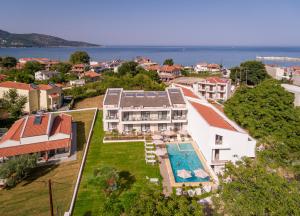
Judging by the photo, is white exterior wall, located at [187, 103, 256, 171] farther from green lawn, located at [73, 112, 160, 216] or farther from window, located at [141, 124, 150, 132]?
window, located at [141, 124, 150, 132]

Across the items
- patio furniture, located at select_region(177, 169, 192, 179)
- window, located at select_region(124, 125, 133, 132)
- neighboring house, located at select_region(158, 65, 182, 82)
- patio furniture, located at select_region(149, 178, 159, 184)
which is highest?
A: neighboring house, located at select_region(158, 65, 182, 82)

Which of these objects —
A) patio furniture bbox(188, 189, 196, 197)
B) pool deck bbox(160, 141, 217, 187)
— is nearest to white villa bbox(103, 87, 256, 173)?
pool deck bbox(160, 141, 217, 187)

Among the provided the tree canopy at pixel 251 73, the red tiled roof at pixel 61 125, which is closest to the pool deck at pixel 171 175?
the red tiled roof at pixel 61 125

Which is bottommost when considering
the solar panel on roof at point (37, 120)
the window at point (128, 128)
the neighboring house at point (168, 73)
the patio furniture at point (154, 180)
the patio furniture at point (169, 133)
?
the patio furniture at point (154, 180)

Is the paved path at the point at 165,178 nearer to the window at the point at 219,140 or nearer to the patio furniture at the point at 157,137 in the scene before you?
the patio furniture at the point at 157,137

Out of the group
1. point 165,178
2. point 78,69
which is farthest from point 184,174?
point 78,69

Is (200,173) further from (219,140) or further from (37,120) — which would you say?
(37,120)
